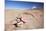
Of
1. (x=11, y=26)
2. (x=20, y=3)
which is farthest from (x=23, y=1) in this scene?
(x=11, y=26)

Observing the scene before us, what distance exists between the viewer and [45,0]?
106cm

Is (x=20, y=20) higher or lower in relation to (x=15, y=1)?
lower

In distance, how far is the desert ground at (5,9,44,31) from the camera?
0.98 metres

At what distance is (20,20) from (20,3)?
0.19 meters

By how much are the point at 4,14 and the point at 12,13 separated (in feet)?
0.28

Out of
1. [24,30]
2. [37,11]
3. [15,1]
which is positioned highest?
[15,1]

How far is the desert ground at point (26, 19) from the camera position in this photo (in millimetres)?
983

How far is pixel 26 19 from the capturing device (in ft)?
3.35

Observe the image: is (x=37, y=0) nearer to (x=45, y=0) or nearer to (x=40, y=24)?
(x=45, y=0)

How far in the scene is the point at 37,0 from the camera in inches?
41.1

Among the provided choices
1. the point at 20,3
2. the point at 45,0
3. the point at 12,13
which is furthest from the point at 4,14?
the point at 45,0

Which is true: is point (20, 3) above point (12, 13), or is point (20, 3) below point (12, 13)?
above

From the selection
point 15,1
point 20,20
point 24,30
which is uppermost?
point 15,1

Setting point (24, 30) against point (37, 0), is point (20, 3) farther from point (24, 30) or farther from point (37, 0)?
point (24, 30)
